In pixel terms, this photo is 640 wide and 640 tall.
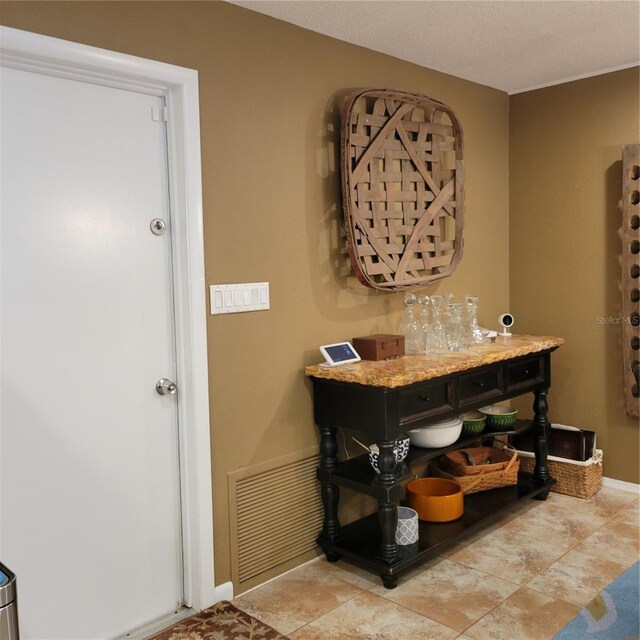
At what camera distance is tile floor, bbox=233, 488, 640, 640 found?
240 cm

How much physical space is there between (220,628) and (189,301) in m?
1.21

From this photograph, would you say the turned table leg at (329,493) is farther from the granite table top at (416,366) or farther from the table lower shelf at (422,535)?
the granite table top at (416,366)

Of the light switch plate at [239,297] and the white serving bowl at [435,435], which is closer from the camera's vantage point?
the light switch plate at [239,297]

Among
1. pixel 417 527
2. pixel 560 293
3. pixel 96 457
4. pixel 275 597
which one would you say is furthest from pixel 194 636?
pixel 560 293

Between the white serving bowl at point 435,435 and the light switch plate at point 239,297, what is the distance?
94cm

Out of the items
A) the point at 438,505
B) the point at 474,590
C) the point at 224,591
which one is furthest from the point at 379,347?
the point at 224,591

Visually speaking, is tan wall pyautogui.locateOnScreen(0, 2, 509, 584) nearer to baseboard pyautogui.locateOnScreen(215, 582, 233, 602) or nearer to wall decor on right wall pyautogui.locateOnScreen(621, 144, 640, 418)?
baseboard pyautogui.locateOnScreen(215, 582, 233, 602)

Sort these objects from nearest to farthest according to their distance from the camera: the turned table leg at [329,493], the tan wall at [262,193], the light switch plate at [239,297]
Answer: the tan wall at [262,193] < the light switch plate at [239,297] < the turned table leg at [329,493]

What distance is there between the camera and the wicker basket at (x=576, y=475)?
11.8 ft

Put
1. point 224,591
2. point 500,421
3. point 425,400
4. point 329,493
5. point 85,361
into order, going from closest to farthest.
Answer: point 85,361, point 224,591, point 425,400, point 329,493, point 500,421

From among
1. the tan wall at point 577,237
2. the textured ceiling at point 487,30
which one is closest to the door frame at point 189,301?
the textured ceiling at point 487,30

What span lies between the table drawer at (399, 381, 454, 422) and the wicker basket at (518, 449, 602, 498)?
1.19 m

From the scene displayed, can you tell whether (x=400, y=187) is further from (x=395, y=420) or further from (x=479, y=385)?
(x=395, y=420)

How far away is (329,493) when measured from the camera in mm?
2904
